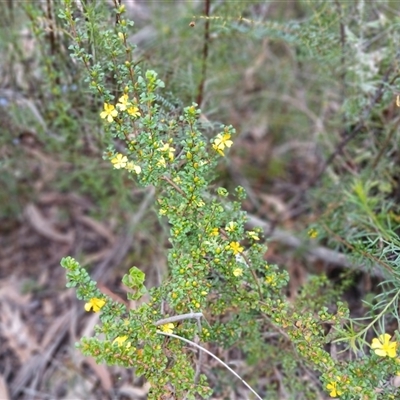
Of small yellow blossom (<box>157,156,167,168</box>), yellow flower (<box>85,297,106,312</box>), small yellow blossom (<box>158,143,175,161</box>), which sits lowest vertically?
yellow flower (<box>85,297,106,312</box>)

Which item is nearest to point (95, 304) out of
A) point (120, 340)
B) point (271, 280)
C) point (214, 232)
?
point (120, 340)

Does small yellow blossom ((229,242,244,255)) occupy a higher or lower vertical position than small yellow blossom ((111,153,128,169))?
lower

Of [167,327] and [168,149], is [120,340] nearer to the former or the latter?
[167,327]

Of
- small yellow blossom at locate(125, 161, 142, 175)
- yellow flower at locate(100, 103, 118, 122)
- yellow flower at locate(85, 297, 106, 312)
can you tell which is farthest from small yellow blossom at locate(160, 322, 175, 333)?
yellow flower at locate(100, 103, 118, 122)

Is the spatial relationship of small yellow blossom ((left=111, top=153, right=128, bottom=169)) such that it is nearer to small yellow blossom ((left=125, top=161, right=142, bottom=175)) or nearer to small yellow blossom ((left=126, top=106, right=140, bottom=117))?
small yellow blossom ((left=125, top=161, right=142, bottom=175))

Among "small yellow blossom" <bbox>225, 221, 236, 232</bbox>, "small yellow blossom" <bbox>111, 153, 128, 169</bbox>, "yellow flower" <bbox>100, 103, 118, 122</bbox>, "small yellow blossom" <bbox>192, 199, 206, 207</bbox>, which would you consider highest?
"yellow flower" <bbox>100, 103, 118, 122</bbox>

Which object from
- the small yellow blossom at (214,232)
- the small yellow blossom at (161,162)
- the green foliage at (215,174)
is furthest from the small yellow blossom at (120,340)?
the small yellow blossom at (161,162)

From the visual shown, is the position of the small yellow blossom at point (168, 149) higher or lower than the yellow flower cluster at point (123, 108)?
lower

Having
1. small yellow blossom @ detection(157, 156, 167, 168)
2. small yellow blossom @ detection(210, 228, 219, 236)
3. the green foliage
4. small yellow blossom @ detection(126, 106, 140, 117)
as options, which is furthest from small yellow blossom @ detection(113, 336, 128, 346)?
small yellow blossom @ detection(126, 106, 140, 117)

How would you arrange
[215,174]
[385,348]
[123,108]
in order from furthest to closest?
[215,174] → [123,108] → [385,348]

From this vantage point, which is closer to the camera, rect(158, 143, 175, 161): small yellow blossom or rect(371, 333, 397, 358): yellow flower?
rect(371, 333, 397, 358): yellow flower

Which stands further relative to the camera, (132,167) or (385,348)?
(132,167)

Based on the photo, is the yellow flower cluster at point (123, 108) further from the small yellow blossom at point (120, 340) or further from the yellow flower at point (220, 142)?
the small yellow blossom at point (120, 340)

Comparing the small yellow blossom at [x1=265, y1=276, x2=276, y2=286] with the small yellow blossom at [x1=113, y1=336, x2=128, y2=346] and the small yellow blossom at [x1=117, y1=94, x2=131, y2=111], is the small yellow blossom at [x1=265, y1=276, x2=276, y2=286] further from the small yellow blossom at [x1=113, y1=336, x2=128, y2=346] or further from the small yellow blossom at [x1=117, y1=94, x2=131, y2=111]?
the small yellow blossom at [x1=117, y1=94, x2=131, y2=111]
